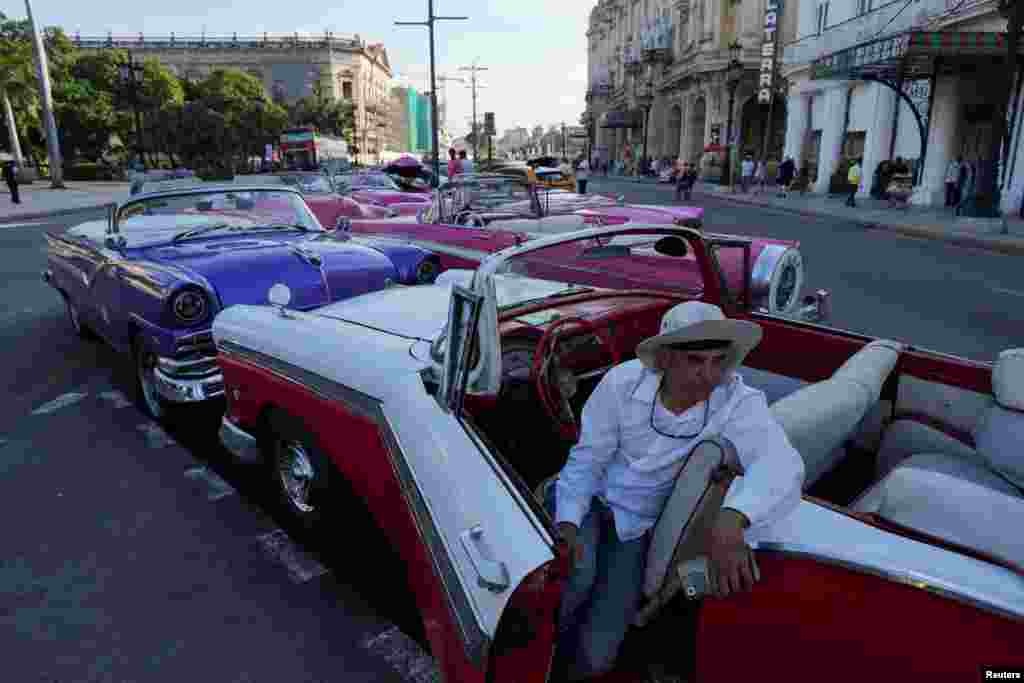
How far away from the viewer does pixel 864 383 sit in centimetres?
252

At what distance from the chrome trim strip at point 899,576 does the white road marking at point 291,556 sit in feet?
7.26

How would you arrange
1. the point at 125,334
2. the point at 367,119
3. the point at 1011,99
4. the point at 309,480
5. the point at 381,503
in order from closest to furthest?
the point at 381,503
the point at 309,480
the point at 125,334
the point at 1011,99
the point at 367,119

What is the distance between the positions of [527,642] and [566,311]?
5.35 ft

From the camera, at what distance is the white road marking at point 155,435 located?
4559 millimetres

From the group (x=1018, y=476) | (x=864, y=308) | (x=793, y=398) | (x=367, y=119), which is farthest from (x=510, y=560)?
(x=367, y=119)

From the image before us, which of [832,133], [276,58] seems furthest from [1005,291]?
[276,58]

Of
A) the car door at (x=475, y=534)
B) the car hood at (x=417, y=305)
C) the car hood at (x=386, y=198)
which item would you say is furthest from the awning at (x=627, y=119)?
the car door at (x=475, y=534)

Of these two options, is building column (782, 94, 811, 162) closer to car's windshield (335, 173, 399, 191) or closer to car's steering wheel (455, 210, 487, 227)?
car's windshield (335, 173, 399, 191)

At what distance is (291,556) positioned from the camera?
3287 mm

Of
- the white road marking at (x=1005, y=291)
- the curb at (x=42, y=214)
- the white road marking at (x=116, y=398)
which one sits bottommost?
the white road marking at (x=116, y=398)

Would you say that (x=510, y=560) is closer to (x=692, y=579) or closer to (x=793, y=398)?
(x=692, y=579)

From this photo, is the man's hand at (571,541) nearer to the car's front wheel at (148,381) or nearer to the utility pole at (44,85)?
the car's front wheel at (148,381)

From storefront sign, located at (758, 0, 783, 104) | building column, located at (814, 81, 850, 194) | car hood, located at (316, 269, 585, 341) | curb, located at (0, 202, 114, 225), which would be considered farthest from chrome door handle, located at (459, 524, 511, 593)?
building column, located at (814, 81, 850, 194)

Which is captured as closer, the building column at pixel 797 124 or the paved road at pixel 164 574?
the paved road at pixel 164 574
